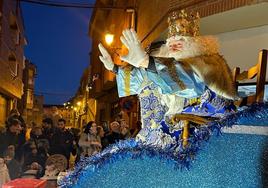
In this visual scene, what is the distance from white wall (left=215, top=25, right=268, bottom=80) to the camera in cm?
656

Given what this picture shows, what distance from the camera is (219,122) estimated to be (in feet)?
4.57

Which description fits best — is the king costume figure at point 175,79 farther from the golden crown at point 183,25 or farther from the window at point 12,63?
the window at point 12,63

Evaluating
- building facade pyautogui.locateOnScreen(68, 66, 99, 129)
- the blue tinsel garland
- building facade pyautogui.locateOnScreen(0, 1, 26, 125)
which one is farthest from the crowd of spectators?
building facade pyautogui.locateOnScreen(68, 66, 99, 129)

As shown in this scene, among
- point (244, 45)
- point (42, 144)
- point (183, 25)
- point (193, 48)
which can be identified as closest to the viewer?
point (193, 48)

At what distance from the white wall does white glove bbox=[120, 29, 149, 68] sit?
16.9ft

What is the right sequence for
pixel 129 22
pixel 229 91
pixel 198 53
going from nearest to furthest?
pixel 229 91 < pixel 198 53 < pixel 129 22

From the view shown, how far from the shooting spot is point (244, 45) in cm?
688

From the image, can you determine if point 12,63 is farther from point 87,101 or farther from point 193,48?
point 193,48

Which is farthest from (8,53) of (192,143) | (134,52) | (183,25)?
(192,143)

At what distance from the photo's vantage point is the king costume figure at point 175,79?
67.5 inches

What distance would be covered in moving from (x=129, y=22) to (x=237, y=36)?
503cm

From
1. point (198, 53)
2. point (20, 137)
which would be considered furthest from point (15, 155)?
point (198, 53)

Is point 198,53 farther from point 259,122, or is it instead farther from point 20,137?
point 20,137

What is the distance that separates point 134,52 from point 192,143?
1.63 feet
